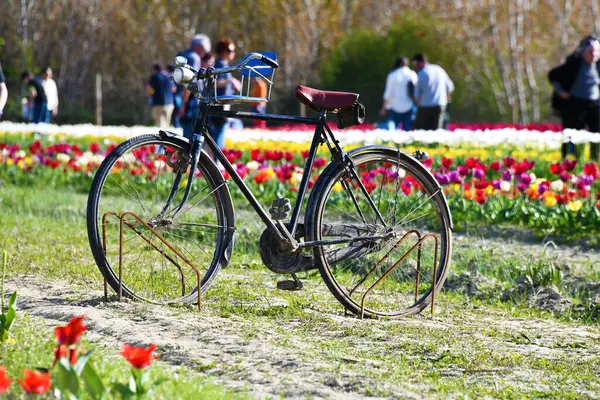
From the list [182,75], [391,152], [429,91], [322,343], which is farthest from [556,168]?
[429,91]

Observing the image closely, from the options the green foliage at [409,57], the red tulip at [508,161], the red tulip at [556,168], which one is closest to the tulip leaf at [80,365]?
the red tulip at [556,168]

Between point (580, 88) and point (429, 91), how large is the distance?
3.35 metres

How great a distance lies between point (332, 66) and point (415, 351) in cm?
2483

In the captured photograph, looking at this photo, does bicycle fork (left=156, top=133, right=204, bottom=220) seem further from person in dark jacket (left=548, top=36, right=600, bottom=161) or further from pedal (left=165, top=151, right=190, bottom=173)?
person in dark jacket (left=548, top=36, right=600, bottom=161)

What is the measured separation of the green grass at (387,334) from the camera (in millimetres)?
3457

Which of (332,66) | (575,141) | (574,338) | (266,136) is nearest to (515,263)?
(574,338)

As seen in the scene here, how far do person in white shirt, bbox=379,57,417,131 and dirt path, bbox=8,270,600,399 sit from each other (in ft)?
35.0

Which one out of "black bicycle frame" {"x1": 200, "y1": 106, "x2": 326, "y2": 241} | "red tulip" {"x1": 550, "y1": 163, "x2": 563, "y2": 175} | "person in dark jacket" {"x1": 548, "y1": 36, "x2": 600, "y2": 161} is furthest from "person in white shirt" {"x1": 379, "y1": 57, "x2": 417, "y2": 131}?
"black bicycle frame" {"x1": 200, "y1": 106, "x2": 326, "y2": 241}

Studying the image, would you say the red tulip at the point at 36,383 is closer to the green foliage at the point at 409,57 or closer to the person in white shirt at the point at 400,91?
the person in white shirt at the point at 400,91

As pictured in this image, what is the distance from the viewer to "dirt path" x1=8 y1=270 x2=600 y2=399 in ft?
11.2

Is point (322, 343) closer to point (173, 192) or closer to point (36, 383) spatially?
point (173, 192)

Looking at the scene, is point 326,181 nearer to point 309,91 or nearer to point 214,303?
point 309,91

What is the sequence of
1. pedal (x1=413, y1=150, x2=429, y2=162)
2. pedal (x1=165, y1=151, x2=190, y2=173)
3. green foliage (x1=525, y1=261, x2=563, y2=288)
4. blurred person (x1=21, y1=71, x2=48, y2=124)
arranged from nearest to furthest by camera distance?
pedal (x1=165, y1=151, x2=190, y2=173)
pedal (x1=413, y1=150, x2=429, y2=162)
green foliage (x1=525, y1=261, x2=563, y2=288)
blurred person (x1=21, y1=71, x2=48, y2=124)

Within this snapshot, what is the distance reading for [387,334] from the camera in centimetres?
438
